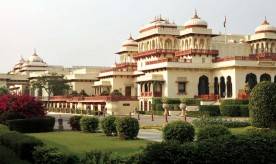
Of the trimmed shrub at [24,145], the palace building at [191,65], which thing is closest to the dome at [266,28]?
the palace building at [191,65]

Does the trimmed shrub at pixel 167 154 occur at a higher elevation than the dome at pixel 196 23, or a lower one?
lower

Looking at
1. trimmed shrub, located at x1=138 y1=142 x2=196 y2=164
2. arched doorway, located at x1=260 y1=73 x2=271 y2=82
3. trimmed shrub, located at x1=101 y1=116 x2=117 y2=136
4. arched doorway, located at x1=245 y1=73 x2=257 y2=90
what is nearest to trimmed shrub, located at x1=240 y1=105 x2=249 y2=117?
arched doorway, located at x1=245 y1=73 x2=257 y2=90

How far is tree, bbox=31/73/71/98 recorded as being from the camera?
265 ft

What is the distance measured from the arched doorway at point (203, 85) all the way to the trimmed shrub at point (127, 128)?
111 ft

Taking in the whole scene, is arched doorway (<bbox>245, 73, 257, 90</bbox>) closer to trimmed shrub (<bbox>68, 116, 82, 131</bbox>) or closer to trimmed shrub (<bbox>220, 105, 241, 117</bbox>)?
trimmed shrub (<bbox>220, 105, 241, 117</bbox>)

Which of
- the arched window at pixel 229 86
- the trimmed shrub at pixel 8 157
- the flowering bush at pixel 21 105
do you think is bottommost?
the trimmed shrub at pixel 8 157

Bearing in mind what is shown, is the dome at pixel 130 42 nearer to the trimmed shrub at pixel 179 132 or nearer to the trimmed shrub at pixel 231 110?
the trimmed shrub at pixel 231 110

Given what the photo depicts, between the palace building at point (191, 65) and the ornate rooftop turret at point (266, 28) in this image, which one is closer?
the palace building at point (191, 65)

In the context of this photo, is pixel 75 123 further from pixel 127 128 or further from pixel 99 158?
pixel 99 158

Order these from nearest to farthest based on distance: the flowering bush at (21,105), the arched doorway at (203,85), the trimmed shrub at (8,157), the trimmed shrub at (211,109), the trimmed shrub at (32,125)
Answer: the trimmed shrub at (8,157) → the trimmed shrub at (32,125) → the flowering bush at (21,105) → the trimmed shrub at (211,109) → the arched doorway at (203,85)

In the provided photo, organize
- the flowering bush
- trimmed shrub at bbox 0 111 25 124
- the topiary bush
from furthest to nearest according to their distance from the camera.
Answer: the flowering bush
trimmed shrub at bbox 0 111 25 124
the topiary bush

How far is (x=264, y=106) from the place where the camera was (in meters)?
21.7

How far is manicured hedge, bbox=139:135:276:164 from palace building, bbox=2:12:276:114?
3389 cm

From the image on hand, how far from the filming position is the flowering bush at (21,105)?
31.7 meters
